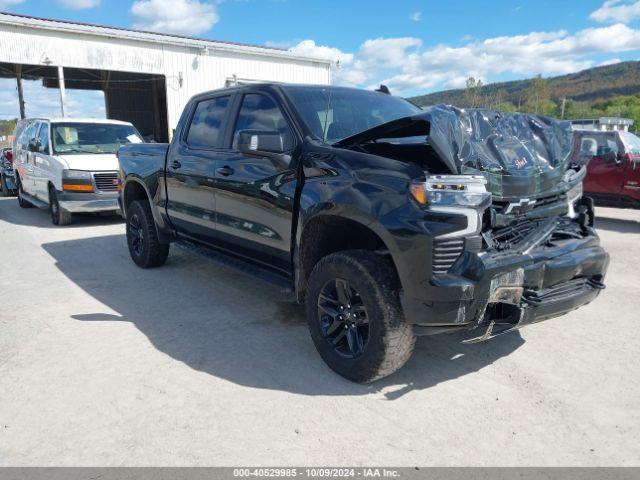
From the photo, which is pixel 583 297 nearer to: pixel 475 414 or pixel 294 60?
pixel 475 414

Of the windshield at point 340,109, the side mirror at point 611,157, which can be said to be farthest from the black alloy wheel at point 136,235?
the side mirror at point 611,157

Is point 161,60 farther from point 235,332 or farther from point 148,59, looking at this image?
point 235,332

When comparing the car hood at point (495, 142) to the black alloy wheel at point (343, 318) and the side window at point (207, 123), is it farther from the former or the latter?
the side window at point (207, 123)

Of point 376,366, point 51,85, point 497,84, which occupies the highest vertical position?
point 497,84

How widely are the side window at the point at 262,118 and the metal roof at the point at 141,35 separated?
18988 millimetres

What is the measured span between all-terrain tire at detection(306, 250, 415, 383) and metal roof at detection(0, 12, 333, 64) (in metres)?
20.9

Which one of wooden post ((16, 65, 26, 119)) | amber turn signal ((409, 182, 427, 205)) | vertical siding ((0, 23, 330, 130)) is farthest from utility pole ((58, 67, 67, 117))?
amber turn signal ((409, 182, 427, 205))

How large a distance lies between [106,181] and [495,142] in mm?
7881

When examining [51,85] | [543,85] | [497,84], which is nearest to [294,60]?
[51,85]

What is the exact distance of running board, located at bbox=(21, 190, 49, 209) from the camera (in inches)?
409

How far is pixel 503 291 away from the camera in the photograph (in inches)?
114

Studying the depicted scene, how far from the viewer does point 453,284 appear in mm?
2805

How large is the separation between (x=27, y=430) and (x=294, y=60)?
25.1 m

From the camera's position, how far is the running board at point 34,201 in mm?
10377
